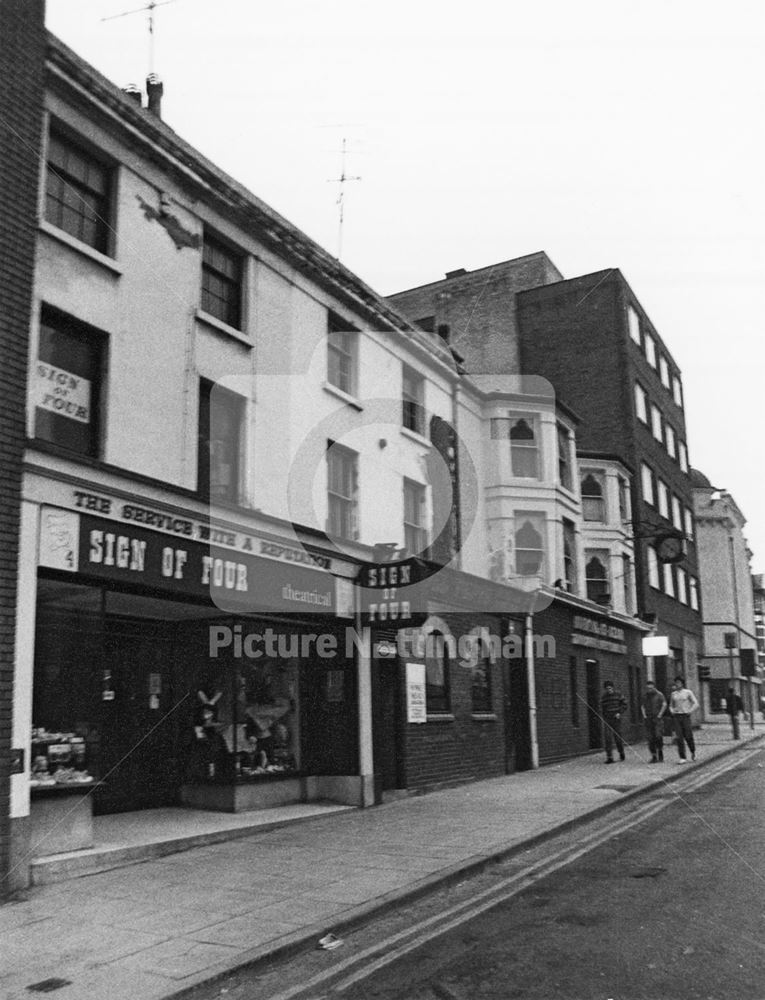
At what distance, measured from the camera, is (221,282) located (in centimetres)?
1345

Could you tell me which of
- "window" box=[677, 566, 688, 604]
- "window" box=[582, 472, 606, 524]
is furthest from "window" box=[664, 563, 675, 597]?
"window" box=[582, 472, 606, 524]

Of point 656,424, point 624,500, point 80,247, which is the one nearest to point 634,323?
point 656,424

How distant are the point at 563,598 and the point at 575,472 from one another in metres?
4.96

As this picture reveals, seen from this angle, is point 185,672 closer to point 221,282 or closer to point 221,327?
point 221,327

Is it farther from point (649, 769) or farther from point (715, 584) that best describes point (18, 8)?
point (715, 584)

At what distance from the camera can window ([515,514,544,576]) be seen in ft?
79.6

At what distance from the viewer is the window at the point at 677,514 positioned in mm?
39659

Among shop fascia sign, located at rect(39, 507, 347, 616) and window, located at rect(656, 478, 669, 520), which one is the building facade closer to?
window, located at rect(656, 478, 669, 520)

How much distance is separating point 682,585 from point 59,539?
35.4 m

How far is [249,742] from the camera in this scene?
13.2m

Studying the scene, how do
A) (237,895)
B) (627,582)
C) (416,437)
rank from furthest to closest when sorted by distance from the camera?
(627,582)
(416,437)
(237,895)

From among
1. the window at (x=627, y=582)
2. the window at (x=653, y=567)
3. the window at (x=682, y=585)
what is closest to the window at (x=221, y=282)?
the window at (x=627, y=582)

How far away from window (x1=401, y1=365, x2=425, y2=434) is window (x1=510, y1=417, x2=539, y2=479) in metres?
5.49

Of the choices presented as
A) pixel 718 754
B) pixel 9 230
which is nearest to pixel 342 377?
pixel 9 230
